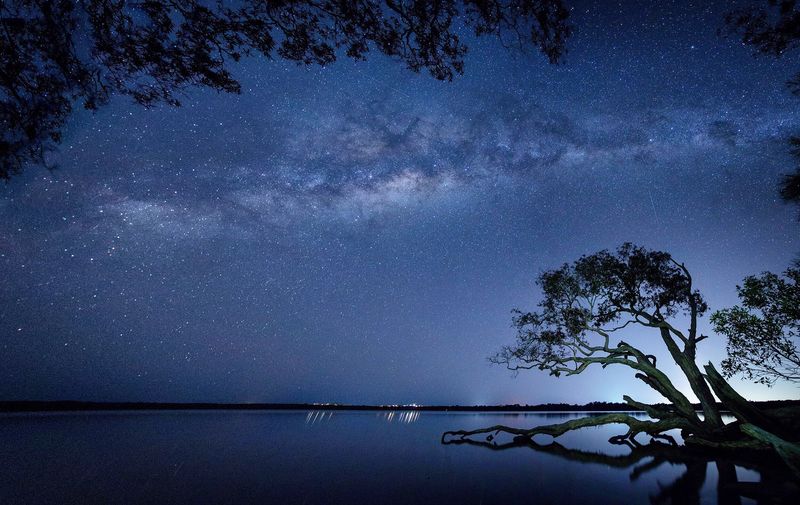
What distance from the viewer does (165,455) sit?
66.8 feet

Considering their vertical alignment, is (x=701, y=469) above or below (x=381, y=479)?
above

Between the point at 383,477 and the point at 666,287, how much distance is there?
19323 millimetres

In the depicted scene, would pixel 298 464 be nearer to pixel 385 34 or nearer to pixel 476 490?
pixel 476 490

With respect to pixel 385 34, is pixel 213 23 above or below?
below

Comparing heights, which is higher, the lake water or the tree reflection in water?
the tree reflection in water

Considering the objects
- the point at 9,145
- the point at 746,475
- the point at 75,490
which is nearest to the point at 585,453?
the point at 746,475

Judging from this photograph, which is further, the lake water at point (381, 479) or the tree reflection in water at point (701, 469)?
the lake water at point (381, 479)

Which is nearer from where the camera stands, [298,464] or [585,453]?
[298,464]

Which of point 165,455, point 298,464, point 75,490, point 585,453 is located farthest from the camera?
point 165,455

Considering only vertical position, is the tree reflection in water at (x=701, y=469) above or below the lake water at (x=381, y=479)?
above

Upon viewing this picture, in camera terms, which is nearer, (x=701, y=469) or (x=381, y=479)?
(x=381, y=479)

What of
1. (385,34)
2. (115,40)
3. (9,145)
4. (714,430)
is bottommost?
(714,430)

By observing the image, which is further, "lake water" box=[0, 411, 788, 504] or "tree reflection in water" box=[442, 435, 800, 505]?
"lake water" box=[0, 411, 788, 504]

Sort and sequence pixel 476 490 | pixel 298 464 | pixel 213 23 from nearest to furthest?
pixel 213 23, pixel 476 490, pixel 298 464
